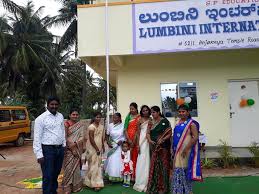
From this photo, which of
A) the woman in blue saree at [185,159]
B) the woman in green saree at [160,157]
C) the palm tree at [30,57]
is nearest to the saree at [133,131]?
the woman in green saree at [160,157]

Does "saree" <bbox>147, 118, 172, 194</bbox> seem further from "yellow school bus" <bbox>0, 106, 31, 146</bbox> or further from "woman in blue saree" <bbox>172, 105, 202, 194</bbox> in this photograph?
"yellow school bus" <bbox>0, 106, 31, 146</bbox>

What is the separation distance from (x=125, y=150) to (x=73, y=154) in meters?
1.06

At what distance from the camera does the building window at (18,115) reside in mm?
15119

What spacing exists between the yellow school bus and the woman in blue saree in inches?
421

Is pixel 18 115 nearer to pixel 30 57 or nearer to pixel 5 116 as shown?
pixel 5 116

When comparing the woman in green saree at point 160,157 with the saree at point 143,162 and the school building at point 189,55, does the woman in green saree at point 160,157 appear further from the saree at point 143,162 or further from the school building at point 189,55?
the school building at point 189,55

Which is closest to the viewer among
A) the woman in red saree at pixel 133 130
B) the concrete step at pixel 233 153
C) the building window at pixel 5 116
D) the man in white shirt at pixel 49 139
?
the man in white shirt at pixel 49 139

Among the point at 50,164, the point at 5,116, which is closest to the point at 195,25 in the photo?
the point at 50,164

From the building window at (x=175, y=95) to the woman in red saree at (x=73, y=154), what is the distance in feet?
12.6

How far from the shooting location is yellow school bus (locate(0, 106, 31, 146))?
46.7 feet

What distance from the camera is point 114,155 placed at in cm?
673

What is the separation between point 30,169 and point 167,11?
229 inches

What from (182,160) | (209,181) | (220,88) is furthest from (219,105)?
(182,160)

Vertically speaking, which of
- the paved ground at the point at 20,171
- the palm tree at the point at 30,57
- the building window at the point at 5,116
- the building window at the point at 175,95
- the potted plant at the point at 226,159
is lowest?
the paved ground at the point at 20,171
